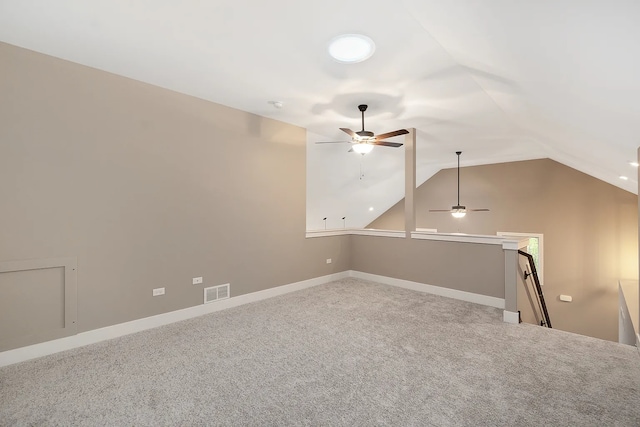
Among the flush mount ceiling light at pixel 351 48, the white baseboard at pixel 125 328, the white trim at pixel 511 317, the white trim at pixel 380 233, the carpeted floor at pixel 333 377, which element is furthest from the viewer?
the white trim at pixel 380 233

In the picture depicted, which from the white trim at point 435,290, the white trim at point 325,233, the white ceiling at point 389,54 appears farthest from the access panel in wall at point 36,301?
the white trim at point 435,290

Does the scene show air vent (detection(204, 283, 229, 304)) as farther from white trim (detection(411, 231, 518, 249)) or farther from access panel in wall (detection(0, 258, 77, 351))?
white trim (detection(411, 231, 518, 249))

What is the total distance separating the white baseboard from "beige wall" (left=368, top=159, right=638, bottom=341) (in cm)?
646

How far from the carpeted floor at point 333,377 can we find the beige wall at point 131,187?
0.66 meters

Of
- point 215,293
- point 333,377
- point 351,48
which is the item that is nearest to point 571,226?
point 351,48

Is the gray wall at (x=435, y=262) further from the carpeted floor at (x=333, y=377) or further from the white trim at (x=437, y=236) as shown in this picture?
the carpeted floor at (x=333, y=377)

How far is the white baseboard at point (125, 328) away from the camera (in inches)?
101

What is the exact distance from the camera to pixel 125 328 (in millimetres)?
3094

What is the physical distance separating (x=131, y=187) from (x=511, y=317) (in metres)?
A: 4.68

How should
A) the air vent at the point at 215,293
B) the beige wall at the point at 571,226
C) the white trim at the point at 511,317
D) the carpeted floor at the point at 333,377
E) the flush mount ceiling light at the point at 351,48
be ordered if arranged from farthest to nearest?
the beige wall at the point at 571,226, the air vent at the point at 215,293, the white trim at the point at 511,317, the flush mount ceiling light at the point at 351,48, the carpeted floor at the point at 333,377

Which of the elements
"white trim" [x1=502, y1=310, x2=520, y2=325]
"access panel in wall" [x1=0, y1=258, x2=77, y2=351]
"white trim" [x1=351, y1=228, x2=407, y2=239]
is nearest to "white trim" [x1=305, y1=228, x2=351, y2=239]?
"white trim" [x1=351, y1=228, x2=407, y2=239]

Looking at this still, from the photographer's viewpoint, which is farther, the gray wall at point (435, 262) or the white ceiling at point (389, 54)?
the gray wall at point (435, 262)

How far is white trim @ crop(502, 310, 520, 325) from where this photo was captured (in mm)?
3404

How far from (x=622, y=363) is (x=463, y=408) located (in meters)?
1.78
